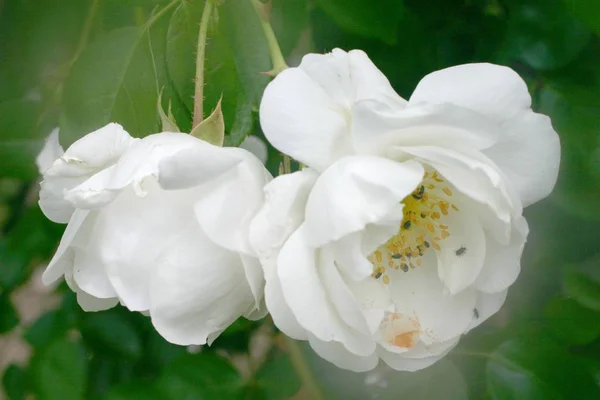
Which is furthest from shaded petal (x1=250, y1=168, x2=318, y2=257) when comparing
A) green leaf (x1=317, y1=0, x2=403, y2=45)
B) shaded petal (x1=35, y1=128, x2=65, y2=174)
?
shaded petal (x1=35, y1=128, x2=65, y2=174)

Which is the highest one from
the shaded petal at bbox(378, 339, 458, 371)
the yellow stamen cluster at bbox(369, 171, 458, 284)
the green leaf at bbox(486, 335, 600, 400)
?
the yellow stamen cluster at bbox(369, 171, 458, 284)


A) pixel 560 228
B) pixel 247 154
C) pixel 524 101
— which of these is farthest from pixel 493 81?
pixel 560 228

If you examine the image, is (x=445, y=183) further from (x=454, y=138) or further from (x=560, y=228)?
(x=560, y=228)

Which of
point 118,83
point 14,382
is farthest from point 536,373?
point 14,382

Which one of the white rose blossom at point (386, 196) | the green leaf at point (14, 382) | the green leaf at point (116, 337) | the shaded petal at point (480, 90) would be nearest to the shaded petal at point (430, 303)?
the white rose blossom at point (386, 196)

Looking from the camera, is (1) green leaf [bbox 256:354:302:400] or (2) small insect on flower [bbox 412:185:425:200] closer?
(2) small insect on flower [bbox 412:185:425:200]

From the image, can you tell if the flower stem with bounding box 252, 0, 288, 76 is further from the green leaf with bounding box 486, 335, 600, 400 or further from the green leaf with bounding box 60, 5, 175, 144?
the green leaf with bounding box 486, 335, 600, 400

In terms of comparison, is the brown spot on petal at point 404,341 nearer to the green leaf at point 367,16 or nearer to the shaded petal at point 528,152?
the shaded petal at point 528,152
